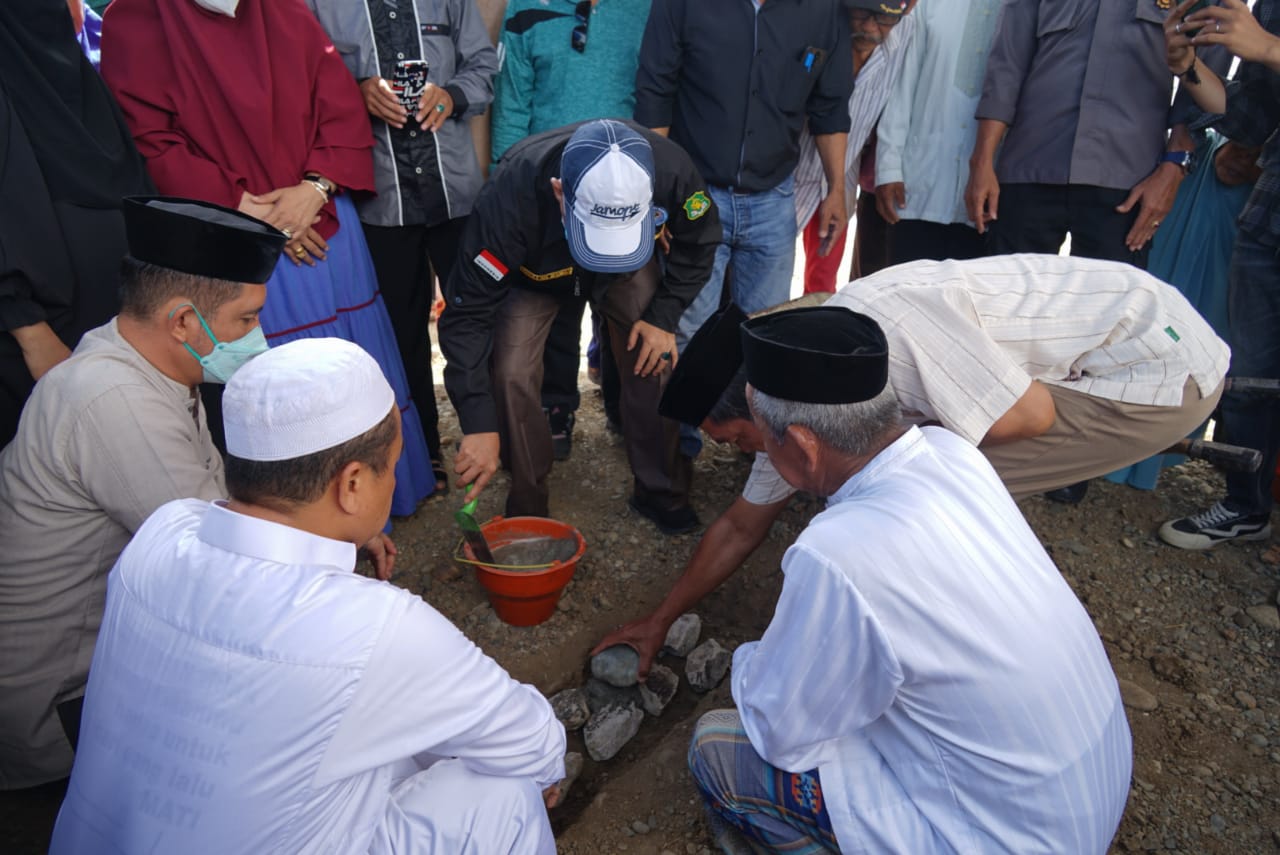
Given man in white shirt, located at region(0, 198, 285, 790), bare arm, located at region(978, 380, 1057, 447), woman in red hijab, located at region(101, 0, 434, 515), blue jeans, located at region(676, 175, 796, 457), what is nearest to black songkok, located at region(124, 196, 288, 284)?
man in white shirt, located at region(0, 198, 285, 790)

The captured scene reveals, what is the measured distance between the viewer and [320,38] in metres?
2.91

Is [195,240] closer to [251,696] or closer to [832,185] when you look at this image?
[251,696]

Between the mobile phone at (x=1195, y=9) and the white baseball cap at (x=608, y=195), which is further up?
the mobile phone at (x=1195, y=9)

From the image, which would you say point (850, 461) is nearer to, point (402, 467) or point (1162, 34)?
point (402, 467)

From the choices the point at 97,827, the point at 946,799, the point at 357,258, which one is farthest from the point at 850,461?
the point at 357,258

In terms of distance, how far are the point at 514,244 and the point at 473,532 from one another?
1.01m

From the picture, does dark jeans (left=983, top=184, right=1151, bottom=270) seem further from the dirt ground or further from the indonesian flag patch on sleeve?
the indonesian flag patch on sleeve

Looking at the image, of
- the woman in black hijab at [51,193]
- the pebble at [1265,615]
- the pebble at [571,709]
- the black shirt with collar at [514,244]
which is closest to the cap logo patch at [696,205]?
the black shirt with collar at [514,244]

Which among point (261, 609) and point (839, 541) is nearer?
point (261, 609)

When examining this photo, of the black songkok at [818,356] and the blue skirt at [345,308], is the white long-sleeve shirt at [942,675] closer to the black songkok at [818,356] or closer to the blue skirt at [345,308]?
the black songkok at [818,356]

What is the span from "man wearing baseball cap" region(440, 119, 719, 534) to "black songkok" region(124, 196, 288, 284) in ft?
2.60

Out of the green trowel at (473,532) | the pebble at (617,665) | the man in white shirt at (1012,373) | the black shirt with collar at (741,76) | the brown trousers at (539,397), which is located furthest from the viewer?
the black shirt with collar at (741,76)

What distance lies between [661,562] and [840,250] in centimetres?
209

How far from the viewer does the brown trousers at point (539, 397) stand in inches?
124
